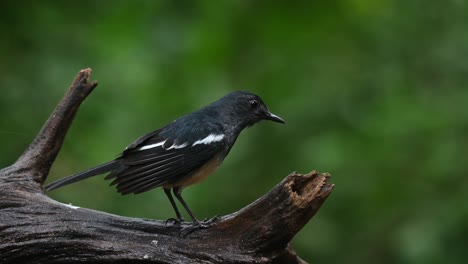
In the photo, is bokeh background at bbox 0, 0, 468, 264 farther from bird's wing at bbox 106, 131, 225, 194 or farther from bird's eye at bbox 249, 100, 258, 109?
bird's wing at bbox 106, 131, 225, 194

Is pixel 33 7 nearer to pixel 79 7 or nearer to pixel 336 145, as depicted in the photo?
pixel 79 7

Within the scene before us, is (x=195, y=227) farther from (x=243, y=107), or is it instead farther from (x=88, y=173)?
(x=243, y=107)

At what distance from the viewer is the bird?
5.77 m

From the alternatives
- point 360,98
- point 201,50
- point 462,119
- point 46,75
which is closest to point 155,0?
point 201,50

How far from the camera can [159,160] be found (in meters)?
5.95

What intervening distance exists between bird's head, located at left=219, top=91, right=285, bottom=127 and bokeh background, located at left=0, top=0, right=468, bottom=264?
36.2 inches

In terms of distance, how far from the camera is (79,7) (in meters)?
8.12

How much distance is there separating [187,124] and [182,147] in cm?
30

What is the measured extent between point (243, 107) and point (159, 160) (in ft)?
3.68

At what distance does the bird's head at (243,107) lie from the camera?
679 centimetres

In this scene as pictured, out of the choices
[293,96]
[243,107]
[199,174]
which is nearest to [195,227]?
[199,174]

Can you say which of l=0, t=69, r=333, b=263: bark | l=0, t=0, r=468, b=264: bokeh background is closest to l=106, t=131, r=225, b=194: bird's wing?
l=0, t=69, r=333, b=263: bark

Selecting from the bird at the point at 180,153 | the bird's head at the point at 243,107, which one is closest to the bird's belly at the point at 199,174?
the bird at the point at 180,153

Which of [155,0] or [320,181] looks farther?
[155,0]
